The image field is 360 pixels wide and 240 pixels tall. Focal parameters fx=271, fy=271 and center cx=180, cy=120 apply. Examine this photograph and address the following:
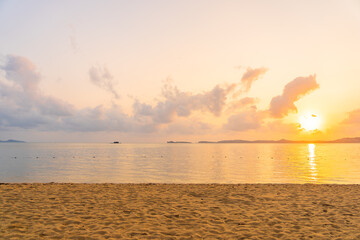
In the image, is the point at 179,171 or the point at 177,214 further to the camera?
the point at 179,171

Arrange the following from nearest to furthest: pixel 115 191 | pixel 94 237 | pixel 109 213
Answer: pixel 94 237
pixel 109 213
pixel 115 191

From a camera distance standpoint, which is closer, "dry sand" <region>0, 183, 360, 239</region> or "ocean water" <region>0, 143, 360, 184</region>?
"dry sand" <region>0, 183, 360, 239</region>

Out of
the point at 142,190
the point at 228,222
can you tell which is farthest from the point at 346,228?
the point at 142,190

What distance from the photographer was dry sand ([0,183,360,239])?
942 centimetres

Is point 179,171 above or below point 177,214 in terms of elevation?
below

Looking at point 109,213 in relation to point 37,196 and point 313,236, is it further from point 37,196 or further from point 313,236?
point 313,236

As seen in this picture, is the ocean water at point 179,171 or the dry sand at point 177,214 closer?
the dry sand at point 177,214

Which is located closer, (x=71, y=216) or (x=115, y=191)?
(x=71, y=216)

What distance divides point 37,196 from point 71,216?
556 cm

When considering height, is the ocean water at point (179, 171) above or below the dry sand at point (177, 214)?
below

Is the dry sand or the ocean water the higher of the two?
the dry sand

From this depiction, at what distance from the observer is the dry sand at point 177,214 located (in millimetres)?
9422

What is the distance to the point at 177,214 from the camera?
11906 millimetres

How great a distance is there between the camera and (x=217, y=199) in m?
15.3
